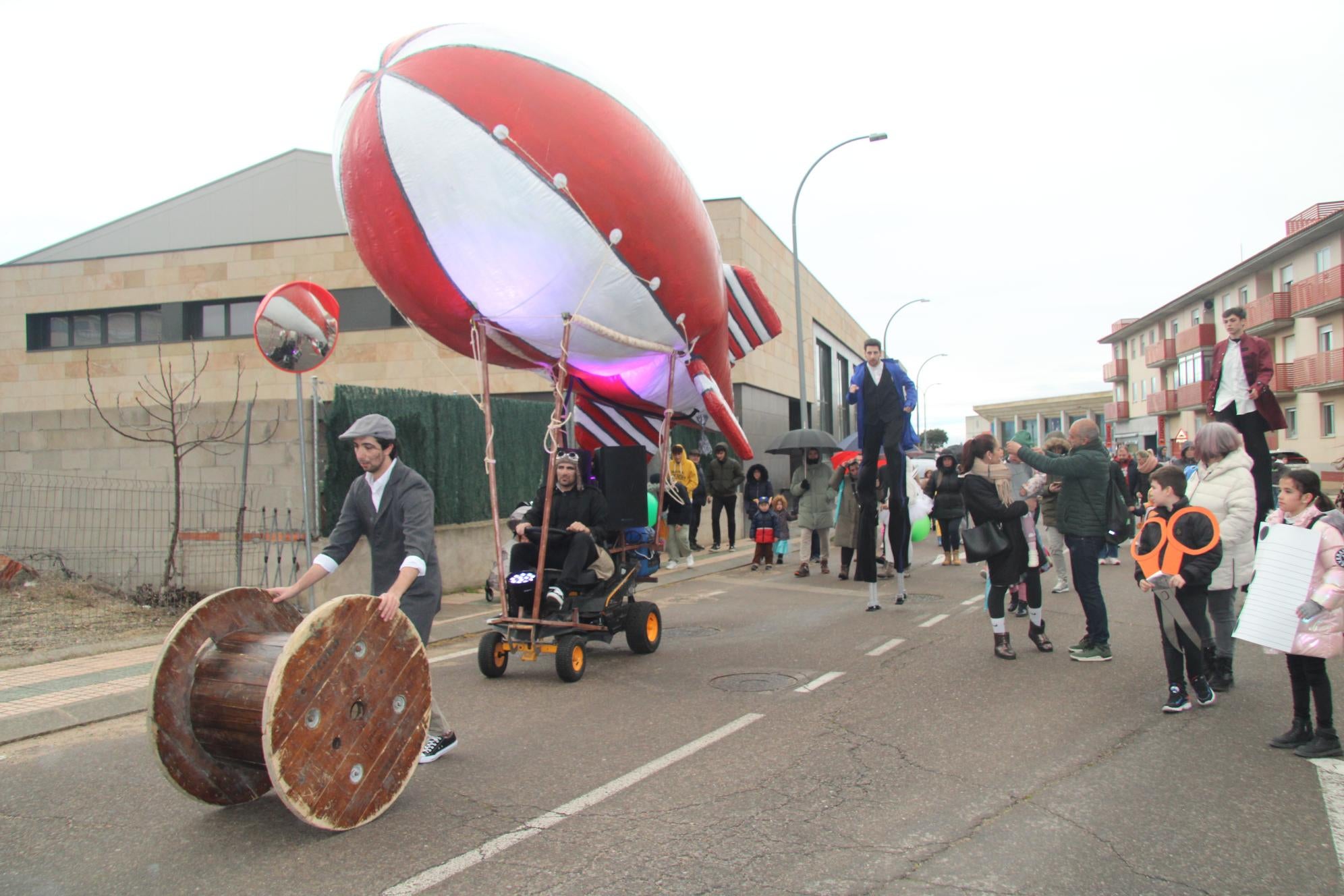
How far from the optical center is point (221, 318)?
24.9 meters

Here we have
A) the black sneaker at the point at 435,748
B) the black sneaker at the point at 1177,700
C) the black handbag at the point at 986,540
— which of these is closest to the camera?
the black sneaker at the point at 435,748

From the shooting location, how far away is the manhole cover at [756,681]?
6727 mm

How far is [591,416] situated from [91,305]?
2242cm

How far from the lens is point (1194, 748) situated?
5.09 m

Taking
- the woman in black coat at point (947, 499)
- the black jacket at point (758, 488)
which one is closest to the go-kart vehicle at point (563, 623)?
the woman in black coat at point (947, 499)

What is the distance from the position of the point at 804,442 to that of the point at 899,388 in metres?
4.84

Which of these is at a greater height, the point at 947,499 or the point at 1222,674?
the point at 947,499

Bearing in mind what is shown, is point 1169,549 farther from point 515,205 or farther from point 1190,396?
point 1190,396

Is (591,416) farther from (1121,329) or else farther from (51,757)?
(1121,329)

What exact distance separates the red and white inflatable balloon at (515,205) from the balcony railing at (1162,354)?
192 ft

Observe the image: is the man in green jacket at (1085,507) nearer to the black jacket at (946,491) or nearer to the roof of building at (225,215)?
the black jacket at (946,491)

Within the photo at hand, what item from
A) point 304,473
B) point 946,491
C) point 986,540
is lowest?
point 986,540

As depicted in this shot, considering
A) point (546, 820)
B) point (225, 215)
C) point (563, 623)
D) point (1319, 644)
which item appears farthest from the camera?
point (225, 215)

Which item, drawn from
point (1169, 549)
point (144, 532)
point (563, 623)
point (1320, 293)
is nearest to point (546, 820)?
point (563, 623)
